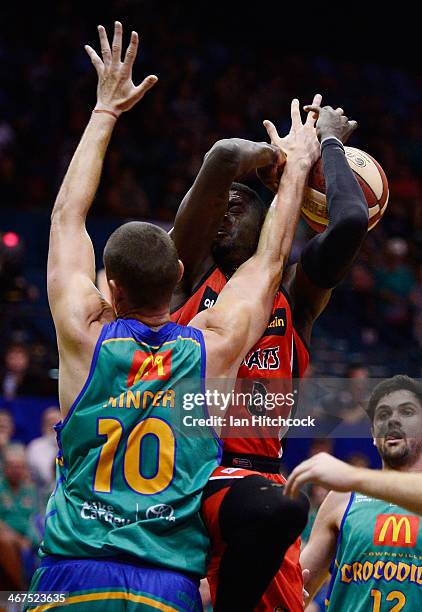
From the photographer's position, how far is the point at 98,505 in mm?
3506

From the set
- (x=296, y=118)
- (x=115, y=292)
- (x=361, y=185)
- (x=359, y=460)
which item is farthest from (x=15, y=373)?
(x=115, y=292)

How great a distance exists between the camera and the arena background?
9.86 meters

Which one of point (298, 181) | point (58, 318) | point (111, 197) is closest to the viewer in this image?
point (58, 318)

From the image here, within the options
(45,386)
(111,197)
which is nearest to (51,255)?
(45,386)

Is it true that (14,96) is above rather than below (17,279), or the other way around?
above

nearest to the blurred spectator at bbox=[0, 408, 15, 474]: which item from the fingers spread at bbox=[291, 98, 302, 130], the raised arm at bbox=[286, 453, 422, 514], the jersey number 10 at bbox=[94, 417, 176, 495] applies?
the fingers spread at bbox=[291, 98, 302, 130]

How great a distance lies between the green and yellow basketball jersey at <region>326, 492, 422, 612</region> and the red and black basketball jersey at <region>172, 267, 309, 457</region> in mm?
733

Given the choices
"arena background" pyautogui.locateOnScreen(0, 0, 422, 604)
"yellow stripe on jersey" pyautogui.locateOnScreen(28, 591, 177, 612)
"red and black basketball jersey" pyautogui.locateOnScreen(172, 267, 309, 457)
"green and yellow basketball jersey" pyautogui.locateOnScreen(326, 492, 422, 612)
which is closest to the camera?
"yellow stripe on jersey" pyautogui.locateOnScreen(28, 591, 177, 612)

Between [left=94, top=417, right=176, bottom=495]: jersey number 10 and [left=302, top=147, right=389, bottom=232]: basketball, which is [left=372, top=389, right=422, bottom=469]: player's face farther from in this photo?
[left=94, top=417, right=176, bottom=495]: jersey number 10

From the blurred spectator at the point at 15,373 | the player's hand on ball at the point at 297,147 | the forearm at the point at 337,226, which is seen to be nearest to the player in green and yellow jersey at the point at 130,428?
the forearm at the point at 337,226

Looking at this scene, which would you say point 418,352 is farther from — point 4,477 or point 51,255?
point 51,255

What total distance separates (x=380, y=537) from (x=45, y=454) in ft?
13.5

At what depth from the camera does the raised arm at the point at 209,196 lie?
418cm

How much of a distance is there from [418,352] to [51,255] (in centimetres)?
923
